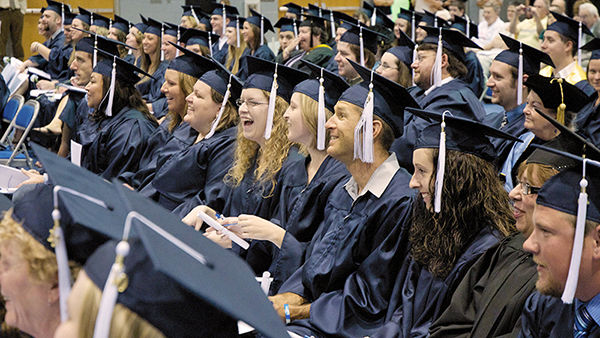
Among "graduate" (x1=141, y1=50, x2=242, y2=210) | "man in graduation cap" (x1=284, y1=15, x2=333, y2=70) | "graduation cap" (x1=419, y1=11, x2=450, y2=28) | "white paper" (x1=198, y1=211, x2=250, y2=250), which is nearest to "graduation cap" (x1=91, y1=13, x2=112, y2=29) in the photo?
"man in graduation cap" (x1=284, y1=15, x2=333, y2=70)

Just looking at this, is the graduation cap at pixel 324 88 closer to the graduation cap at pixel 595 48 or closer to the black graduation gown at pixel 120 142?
the black graduation gown at pixel 120 142

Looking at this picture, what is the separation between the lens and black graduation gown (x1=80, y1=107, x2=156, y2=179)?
18.0 ft

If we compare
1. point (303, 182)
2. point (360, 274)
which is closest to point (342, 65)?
point (303, 182)

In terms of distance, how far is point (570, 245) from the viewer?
2078 millimetres

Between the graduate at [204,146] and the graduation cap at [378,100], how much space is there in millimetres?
1279

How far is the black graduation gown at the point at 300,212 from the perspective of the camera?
11.4 feet

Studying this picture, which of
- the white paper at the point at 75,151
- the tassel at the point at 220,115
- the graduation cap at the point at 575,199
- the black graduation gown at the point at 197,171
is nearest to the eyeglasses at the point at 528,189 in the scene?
the graduation cap at the point at 575,199

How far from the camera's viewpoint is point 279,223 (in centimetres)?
380

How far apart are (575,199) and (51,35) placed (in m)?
11.4

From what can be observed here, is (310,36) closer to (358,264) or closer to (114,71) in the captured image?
(114,71)

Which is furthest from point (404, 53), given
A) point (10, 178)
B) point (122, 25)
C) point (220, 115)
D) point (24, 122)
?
point (122, 25)

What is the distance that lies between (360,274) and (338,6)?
15.2 metres

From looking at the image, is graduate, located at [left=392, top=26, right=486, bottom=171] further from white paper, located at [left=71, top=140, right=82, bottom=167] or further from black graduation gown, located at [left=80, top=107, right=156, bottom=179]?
white paper, located at [left=71, top=140, right=82, bottom=167]

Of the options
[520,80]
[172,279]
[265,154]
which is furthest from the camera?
[520,80]
